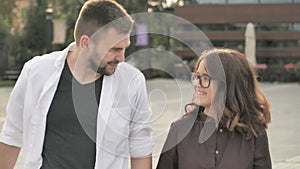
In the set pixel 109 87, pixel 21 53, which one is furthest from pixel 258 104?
pixel 21 53

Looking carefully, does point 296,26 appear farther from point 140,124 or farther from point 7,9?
point 140,124

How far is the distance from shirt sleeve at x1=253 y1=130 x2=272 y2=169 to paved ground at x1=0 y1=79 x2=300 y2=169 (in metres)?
0.38

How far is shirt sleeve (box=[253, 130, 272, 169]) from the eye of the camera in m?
2.72

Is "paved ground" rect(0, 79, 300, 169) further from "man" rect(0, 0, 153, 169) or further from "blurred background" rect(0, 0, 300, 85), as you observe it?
"blurred background" rect(0, 0, 300, 85)

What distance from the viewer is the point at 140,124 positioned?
270 centimetres

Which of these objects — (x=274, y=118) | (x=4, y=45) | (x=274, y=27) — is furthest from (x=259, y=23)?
(x=274, y=118)

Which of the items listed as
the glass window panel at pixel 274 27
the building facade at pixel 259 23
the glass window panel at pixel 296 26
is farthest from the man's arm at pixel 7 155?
the glass window panel at pixel 274 27

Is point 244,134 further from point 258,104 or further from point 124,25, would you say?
point 124,25

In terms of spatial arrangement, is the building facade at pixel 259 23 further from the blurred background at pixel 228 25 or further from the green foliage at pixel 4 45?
the green foliage at pixel 4 45

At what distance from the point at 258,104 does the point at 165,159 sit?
490 millimetres

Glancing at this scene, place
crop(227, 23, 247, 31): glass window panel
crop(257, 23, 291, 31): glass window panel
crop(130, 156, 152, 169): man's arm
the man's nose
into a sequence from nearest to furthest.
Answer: the man's nose → crop(130, 156, 152, 169): man's arm → crop(257, 23, 291, 31): glass window panel → crop(227, 23, 247, 31): glass window panel

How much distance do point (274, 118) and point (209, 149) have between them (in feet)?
40.3

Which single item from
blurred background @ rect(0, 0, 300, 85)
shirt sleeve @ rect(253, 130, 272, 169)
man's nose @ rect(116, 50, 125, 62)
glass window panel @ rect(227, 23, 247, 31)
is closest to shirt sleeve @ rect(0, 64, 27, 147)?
man's nose @ rect(116, 50, 125, 62)

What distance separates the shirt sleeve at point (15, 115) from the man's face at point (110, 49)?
42cm
